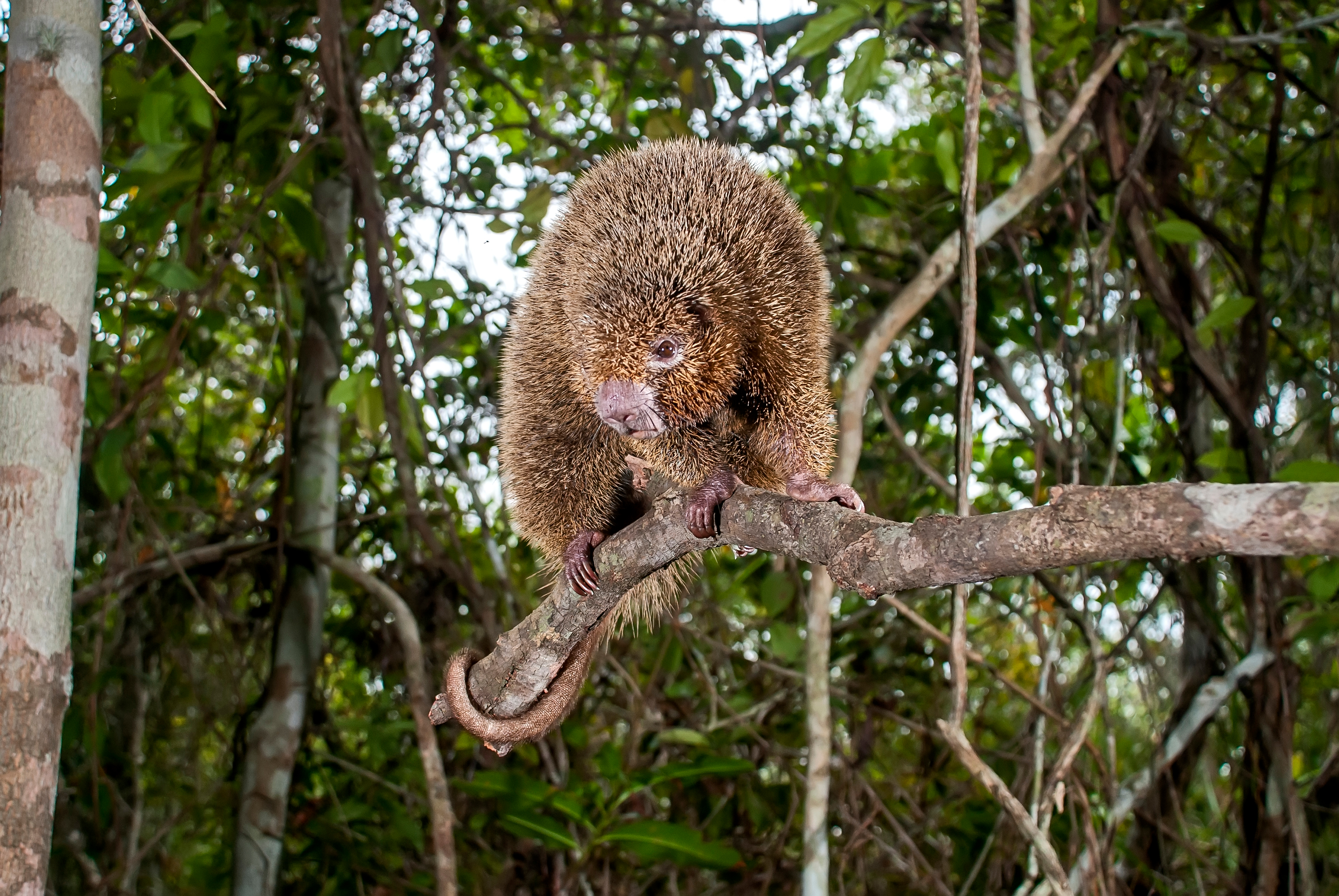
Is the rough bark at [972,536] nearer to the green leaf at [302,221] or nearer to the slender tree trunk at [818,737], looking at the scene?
the slender tree trunk at [818,737]

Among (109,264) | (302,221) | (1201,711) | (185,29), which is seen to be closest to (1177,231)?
(1201,711)

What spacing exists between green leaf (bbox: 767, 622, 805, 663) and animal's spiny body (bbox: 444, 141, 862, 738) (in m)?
Result: 1.01

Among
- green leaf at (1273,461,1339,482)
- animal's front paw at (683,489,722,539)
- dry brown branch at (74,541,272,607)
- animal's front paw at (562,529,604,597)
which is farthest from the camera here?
dry brown branch at (74,541,272,607)

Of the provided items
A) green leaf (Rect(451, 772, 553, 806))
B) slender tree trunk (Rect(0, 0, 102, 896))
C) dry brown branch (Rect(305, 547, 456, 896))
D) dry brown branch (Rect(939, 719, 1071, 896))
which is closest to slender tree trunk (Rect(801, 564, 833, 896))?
dry brown branch (Rect(939, 719, 1071, 896))

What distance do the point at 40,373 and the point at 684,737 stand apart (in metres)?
2.05

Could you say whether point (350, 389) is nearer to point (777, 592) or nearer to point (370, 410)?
point (370, 410)

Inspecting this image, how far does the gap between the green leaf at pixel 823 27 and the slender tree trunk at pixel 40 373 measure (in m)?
1.47

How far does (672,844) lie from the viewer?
263cm

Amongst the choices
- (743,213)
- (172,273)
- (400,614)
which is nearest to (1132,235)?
(743,213)

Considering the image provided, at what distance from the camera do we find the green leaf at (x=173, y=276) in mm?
2443

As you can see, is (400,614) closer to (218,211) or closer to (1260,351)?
(218,211)

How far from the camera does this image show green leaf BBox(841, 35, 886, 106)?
7.88 feet

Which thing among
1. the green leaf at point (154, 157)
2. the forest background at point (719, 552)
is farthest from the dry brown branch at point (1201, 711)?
the green leaf at point (154, 157)

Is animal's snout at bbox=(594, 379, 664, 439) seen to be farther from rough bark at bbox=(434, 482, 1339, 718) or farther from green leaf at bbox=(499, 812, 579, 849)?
green leaf at bbox=(499, 812, 579, 849)
